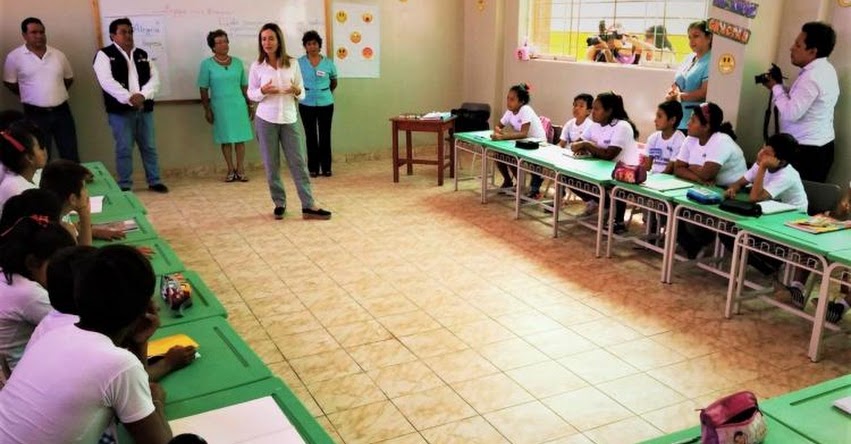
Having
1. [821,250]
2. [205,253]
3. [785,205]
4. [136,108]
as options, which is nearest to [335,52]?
[136,108]

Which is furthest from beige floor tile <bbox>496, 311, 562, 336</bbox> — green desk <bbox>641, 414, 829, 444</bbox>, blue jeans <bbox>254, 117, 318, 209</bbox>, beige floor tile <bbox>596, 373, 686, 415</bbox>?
blue jeans <bbox>254, 117, 318, 209</bbox>

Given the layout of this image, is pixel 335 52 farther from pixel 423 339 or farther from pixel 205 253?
pixel 423 339

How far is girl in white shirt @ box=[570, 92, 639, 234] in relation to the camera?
5.23 metres

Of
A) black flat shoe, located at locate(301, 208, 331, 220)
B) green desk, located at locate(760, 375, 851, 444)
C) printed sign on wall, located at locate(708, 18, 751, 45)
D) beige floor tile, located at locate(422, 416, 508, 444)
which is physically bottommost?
beige floor tile, located at locate(422, 416, 508, 444)

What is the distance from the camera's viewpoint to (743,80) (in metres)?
4.70

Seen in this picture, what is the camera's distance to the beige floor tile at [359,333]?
3.59m

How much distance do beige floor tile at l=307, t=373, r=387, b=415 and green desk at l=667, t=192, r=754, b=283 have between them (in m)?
2.16

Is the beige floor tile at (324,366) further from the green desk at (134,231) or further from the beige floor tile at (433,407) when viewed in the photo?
Answer: the green desk at (134,231)

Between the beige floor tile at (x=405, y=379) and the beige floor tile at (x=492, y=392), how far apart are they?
135 mm

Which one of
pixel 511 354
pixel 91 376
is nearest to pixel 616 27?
pixel 511 354

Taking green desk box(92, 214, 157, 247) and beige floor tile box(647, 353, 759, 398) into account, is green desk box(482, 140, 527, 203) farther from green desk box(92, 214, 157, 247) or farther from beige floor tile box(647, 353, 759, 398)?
green desk box(92, 214, 157, 247)

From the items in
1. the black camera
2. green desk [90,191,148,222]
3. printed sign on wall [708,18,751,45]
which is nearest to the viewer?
green desk [90,191,148,222]

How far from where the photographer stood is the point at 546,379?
3199mm

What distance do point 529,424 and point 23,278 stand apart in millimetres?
1969
